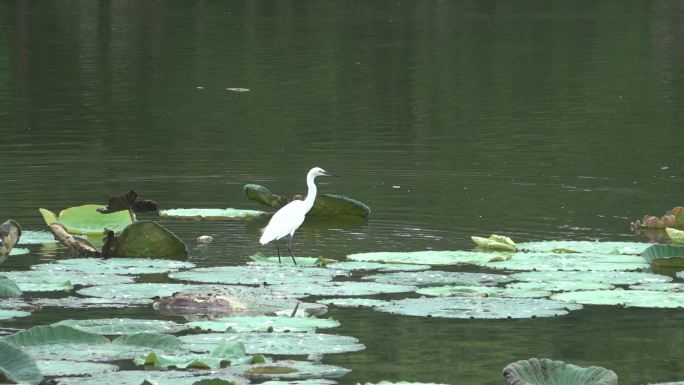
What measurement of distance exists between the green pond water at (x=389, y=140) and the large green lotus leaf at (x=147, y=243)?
0.17 meters

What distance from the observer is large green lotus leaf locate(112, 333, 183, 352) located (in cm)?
738

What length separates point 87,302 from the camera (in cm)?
863

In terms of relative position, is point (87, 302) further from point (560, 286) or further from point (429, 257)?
point (560, 286)

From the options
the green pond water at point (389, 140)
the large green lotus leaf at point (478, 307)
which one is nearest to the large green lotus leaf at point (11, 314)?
the green pond water at point (389, 140)

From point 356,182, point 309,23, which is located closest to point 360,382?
point 356,182

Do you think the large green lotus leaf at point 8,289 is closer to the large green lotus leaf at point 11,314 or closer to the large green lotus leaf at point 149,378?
the large green lotus leaf at point 11,314

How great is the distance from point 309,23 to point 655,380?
32040 millimetres

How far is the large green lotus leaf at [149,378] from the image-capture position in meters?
6.66

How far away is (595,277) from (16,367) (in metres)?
3.95

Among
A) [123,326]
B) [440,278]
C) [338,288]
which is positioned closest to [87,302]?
[123,326]

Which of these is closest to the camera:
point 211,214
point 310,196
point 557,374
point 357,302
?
point 557,374

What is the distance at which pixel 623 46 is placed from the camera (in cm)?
3173

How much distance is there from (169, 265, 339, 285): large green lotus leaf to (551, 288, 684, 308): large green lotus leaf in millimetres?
1544

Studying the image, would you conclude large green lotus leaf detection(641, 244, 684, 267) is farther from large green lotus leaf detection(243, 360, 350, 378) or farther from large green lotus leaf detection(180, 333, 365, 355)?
large green lotus leaf detection(243, 360, 350, 378)
